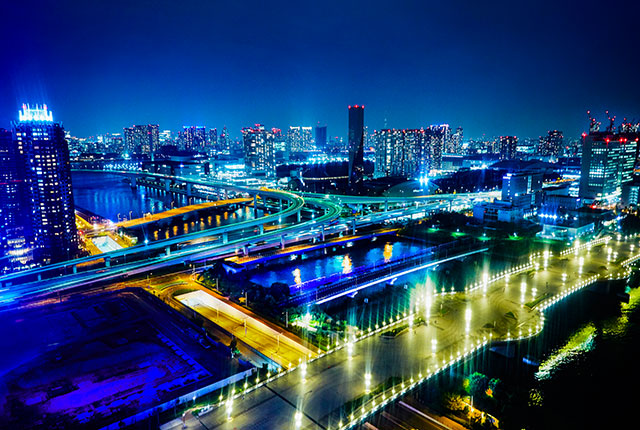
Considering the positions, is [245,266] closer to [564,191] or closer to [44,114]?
[44,114]

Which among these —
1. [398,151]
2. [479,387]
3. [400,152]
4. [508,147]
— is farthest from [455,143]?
[479,387]

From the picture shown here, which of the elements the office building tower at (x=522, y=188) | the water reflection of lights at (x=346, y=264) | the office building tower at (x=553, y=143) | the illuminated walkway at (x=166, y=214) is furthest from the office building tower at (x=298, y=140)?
the water reflection of lights at (x=346, y=264)

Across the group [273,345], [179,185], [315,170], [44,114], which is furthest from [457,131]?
[273,345]

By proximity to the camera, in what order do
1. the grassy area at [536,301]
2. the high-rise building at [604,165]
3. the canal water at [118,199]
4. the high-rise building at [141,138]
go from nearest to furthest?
the grassy area at [536,301]
the high-rise building at [604,165]
the canal water at [118,199]
the high-rise building at [141,138]

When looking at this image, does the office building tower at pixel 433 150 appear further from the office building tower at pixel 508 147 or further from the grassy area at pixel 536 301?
the grassy area at pixel 536 301

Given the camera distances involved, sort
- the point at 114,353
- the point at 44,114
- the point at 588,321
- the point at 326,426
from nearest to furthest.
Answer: the point at 326,426 < the point at 114,353 < the point at 588,321 < the point at 44,114

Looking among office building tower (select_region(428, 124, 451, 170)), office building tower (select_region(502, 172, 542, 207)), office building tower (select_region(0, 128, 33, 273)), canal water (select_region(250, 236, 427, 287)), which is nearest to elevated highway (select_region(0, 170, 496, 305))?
canal water (select_region(250, 236, 427, 287))

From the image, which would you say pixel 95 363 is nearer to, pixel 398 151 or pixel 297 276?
pixel 297 276
